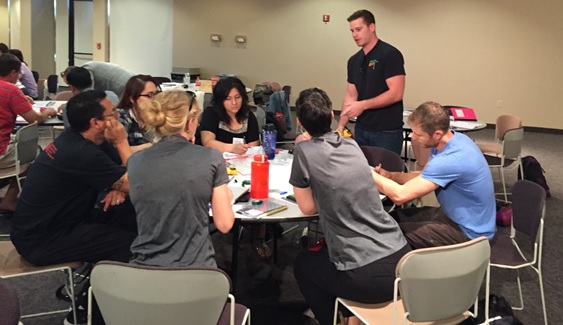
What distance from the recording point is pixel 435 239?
2.57 m

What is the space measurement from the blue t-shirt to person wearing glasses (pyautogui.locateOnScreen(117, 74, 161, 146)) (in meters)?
1.90

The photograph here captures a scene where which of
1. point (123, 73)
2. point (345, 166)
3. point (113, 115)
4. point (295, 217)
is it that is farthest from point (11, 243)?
point (123, 73)

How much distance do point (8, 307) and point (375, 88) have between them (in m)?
2.91

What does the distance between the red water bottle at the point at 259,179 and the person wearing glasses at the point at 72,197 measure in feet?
1.93

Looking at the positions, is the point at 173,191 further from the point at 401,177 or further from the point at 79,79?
the point at 79,79

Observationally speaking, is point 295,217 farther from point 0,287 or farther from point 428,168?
point 0,287

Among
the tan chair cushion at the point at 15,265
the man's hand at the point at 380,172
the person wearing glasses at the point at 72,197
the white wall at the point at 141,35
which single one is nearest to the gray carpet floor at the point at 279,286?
the tan chair cushion at the point at 15,265

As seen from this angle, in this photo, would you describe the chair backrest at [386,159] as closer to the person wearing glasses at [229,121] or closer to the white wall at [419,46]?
the person wearing glasses at [229,121]

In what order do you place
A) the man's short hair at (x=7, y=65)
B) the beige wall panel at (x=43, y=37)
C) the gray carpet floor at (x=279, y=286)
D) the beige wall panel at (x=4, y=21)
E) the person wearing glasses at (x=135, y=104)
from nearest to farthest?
the gray carpet floor at (x=279, y=286) < the person wearing glasses at (x=135, y=104) < the man's short hair at (x=7, y=65) < the beige wall panel at (x=43, y=37) < the beige wall panel at (x=4, y=21)

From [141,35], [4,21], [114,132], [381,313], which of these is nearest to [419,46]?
[141,35]

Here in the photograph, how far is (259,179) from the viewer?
2.44 m

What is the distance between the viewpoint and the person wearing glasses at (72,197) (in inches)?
89.4

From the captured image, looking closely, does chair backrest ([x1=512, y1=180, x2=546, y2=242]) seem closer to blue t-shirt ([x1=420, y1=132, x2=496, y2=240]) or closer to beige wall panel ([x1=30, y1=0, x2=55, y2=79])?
blue t-shirt ([x1=420, y1=132, x2=496, y2=240])

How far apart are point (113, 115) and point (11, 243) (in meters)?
0.80
